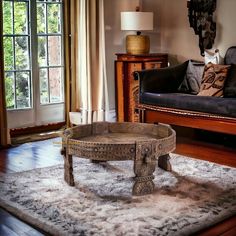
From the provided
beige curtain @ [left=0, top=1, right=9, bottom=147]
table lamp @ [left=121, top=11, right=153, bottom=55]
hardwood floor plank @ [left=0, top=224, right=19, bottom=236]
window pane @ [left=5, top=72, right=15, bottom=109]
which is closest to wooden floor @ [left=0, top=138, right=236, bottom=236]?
hardwood floor plank @ [left=0, top=224, right=19, bottom=236]

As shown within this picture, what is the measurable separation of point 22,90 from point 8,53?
439 millimetres

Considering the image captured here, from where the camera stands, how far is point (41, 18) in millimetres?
5184

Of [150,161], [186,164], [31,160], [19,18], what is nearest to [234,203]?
[150,161]

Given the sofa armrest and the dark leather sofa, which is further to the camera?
the sofa armrest

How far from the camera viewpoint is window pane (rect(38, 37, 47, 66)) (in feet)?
17.1

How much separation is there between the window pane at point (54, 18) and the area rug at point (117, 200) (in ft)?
7.05

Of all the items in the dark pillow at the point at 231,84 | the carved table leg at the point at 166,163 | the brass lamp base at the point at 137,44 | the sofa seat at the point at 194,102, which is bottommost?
the carved table leg at the point at 166,163

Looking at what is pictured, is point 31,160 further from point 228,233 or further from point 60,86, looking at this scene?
point 228,233

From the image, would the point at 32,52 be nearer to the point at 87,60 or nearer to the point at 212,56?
the point at 87,60

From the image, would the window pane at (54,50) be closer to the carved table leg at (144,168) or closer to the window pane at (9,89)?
the window pane at (9,89)

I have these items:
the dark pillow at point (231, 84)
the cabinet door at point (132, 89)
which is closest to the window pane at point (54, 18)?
the cabinet door at point (132, 89)

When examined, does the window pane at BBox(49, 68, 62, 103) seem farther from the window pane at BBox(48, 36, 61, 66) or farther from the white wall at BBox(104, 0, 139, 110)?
the white wall at BBox(104, 0, 139, 110)

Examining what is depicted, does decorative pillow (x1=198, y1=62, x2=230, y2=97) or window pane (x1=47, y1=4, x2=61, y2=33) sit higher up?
window pane (x1=47, y1=4, x2=61, y2=33)

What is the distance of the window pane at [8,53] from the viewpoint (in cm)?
490
